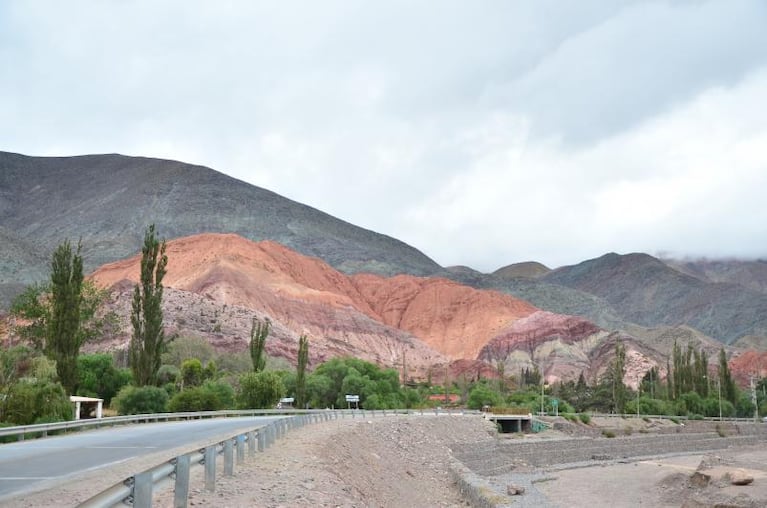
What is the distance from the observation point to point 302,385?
77.4 m

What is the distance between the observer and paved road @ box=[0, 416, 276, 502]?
15.5 metres

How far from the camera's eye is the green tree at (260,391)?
67062 mm

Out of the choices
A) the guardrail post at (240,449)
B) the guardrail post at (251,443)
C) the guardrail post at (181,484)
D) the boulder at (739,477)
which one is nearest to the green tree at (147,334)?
the guardrail post at (251,443)

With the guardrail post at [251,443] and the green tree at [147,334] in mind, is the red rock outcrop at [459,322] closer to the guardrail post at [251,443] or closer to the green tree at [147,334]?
the green tree at [147,334]

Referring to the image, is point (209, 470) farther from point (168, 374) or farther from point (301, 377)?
point (168, 374)

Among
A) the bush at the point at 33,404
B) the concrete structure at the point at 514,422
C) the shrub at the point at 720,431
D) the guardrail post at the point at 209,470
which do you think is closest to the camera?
the guardrail post at the point at 209,470

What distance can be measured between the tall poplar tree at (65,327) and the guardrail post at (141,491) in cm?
3382

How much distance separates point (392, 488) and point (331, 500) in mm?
12503

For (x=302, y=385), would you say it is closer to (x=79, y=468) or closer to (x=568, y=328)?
(x=79, y=468)

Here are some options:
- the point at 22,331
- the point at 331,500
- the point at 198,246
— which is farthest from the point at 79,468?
the point at 198,246

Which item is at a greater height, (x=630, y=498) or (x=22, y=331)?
(x=22, y=331)

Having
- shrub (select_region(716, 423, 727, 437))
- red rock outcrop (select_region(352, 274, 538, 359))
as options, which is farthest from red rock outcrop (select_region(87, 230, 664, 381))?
shrub (select_region(716, 423, 727, 437))

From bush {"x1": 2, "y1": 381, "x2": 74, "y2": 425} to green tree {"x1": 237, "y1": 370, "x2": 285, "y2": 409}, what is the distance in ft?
103

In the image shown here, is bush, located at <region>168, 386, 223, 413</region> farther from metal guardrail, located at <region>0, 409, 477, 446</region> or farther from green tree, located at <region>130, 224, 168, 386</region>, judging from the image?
green tree, located at <region>130, 224, 168, 386</region>
